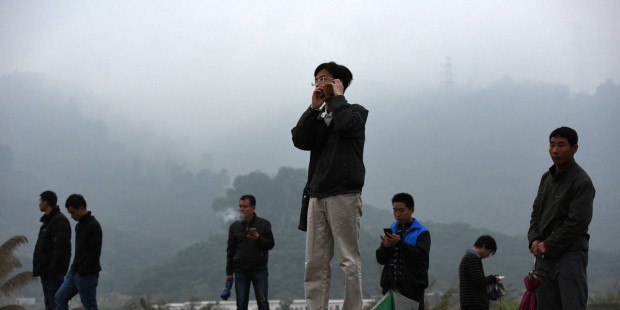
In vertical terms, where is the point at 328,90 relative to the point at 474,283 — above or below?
above

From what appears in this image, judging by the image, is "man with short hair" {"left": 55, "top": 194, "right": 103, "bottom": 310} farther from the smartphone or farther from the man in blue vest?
the smartphone

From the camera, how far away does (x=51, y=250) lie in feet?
31.2

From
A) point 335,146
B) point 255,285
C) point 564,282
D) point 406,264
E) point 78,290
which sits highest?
point 335,146

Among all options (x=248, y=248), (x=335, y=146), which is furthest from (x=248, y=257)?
(x=335, y=146)

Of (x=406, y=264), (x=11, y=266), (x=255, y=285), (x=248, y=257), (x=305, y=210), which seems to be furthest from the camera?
(x=11, y=266)

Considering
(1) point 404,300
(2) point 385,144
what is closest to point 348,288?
(1) point 404,300

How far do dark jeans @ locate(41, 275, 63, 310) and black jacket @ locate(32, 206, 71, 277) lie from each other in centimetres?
6

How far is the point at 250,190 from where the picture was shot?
12056cm

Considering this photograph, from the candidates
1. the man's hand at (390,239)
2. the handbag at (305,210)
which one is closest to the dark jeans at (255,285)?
the man's hand at (390,239)

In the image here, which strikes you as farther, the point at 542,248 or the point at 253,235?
the point at 253,235

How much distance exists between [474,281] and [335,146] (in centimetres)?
300

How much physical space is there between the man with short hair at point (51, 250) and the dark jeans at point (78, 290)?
550 mm

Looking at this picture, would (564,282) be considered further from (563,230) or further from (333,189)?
(333,189)

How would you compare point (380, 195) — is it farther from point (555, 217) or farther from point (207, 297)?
point (555, 217)
